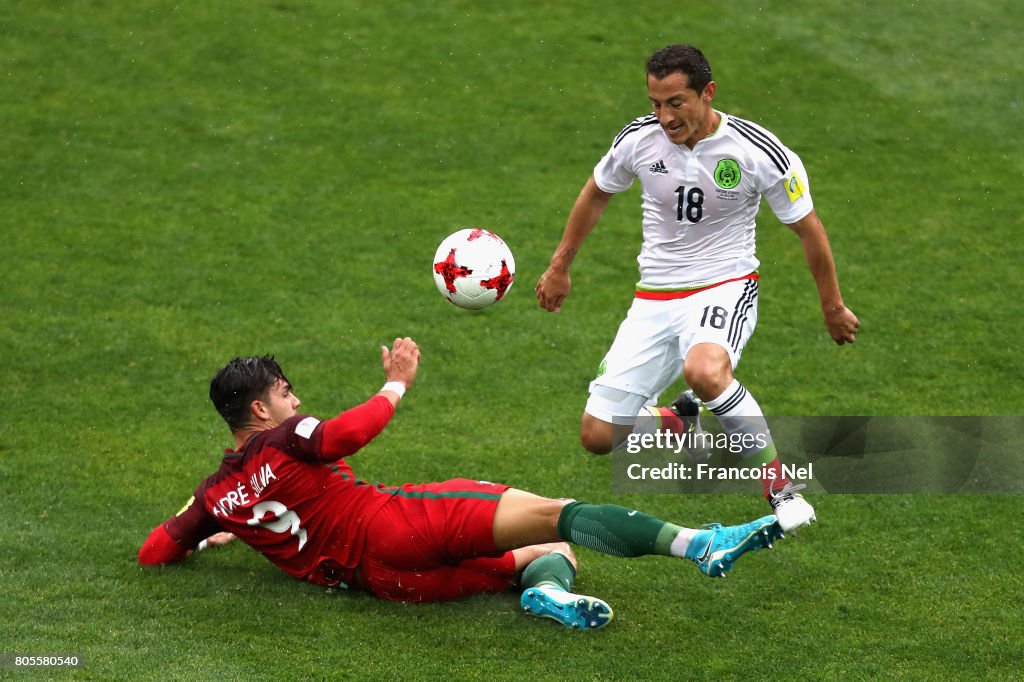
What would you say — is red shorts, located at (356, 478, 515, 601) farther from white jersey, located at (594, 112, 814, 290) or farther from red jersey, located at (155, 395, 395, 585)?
Result: white jersey, located at (594, 112, 814, 290)

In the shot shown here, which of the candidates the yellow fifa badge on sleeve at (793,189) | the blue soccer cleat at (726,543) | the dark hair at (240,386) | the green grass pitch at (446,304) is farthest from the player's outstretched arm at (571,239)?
the blue soccer cleat at (726,543)

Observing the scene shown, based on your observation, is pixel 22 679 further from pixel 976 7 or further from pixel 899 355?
pixel 976 7

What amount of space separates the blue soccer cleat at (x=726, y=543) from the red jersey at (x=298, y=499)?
1.45 metres

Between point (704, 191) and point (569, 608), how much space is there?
2.17 m

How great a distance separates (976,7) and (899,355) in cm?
704

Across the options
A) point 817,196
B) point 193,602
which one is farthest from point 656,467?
point 817,196

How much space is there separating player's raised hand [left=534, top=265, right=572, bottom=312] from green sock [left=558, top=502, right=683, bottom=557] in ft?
5.46

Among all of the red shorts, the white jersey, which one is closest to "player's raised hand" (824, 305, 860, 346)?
the white jersey

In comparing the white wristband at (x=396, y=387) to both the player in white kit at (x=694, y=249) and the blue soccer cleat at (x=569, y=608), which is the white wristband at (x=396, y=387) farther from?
the player in white kit at (x=694, y=249)

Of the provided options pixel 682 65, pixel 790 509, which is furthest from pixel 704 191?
pixel 790 509

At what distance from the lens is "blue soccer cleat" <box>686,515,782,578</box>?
5.21 metres

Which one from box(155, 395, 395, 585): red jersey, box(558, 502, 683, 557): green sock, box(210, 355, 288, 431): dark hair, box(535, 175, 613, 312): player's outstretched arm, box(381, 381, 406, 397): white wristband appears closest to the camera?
box(558, 502, 683, 557): green sock

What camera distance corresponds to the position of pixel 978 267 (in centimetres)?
989

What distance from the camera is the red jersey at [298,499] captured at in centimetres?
557
